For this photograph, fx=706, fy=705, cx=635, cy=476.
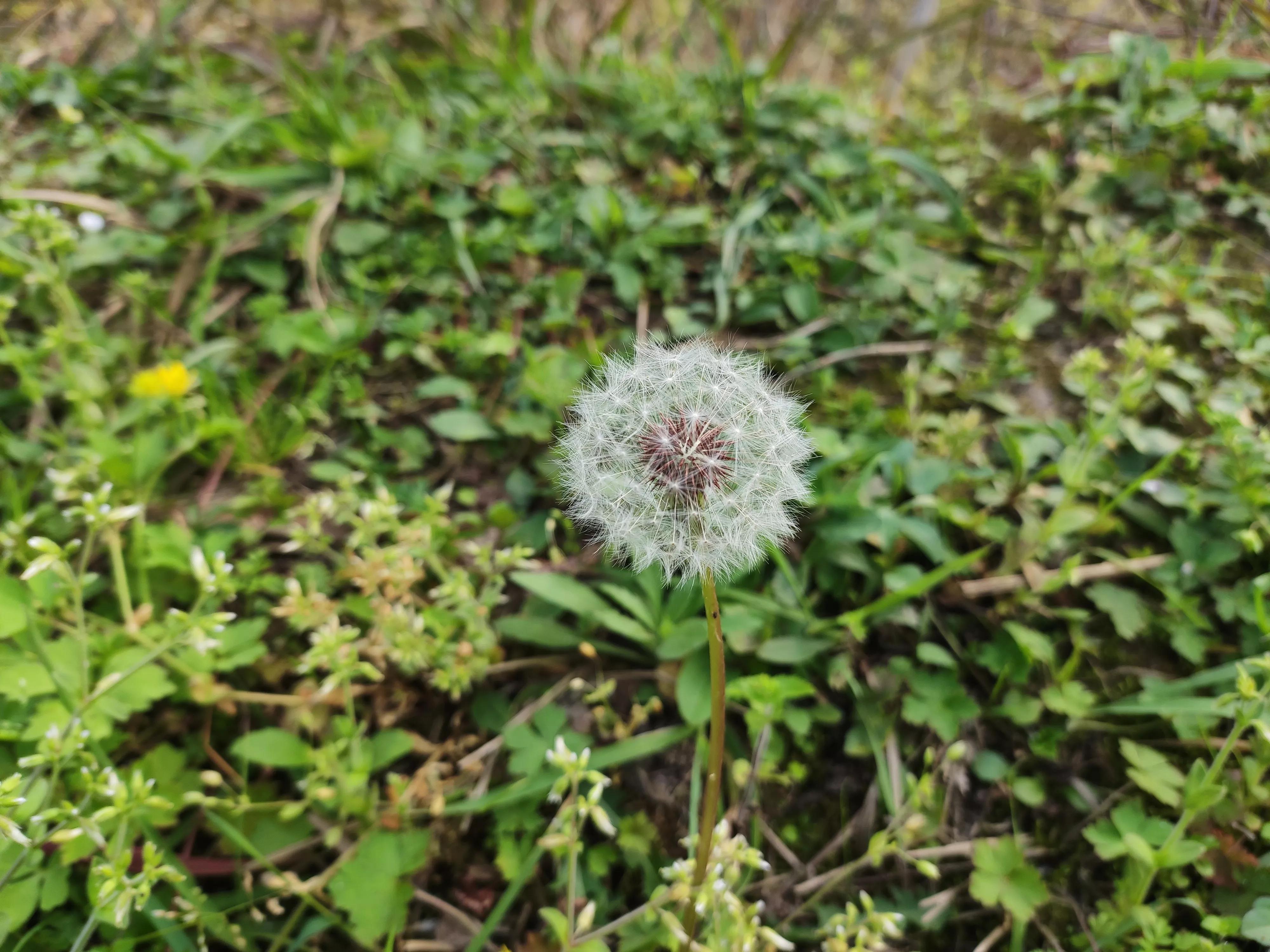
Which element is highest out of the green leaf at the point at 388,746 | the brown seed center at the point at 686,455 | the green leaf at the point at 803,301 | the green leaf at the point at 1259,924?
the brown seed center at the point at 686,455

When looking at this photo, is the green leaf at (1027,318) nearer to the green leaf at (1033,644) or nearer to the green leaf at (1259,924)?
the green leaf at (1033,644)

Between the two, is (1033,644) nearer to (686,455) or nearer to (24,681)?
(686,455)

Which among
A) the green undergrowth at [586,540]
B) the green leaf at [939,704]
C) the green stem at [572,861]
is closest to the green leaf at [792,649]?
the green undergrowth at [586,540]

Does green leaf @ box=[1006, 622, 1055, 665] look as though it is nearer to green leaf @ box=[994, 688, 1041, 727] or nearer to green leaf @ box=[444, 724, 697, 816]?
green leaf @ box=[994, 688, 1041, 727]

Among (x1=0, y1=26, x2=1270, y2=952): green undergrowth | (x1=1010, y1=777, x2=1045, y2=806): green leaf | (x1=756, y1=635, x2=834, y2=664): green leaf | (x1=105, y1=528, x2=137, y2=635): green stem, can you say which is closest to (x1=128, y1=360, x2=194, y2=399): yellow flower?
(x1=0, y1=26, x2=1270, y2=952): green undergrowth

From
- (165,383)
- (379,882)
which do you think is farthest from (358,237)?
(379,882)

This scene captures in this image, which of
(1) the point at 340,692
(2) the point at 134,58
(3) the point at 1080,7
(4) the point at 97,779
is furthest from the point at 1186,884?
(3) the point at 1080,7
